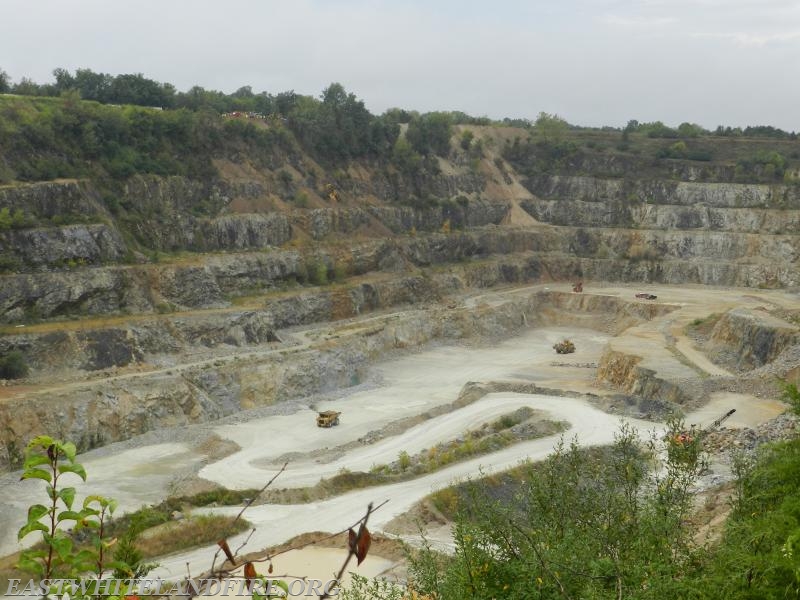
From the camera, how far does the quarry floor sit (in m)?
33.8

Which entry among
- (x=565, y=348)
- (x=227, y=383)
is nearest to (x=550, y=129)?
(x=565, y=348)

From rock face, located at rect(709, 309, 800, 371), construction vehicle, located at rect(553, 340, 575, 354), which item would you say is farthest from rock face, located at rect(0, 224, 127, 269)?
rock face, located at rect(709, 309, 800, 371)

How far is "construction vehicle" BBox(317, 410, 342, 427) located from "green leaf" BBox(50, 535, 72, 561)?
143 ft

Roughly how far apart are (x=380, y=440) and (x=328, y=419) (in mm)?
4794

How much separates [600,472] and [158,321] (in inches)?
1692

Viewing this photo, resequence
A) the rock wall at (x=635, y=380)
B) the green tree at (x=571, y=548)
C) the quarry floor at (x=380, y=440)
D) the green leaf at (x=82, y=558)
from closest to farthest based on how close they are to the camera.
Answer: the green leaf at (x=82, y=558) < the green tree at (x=571, y=548) < the quarry floor at (x=380, y=440) < the rock wall at (x=635, y=380)

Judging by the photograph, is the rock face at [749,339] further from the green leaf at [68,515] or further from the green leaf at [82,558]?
the green leaf at [68,515]

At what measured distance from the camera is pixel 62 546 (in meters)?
5.37

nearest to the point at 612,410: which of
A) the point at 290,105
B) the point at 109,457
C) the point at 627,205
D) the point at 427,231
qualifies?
the point at 109,457

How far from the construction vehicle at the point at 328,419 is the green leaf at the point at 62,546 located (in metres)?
43.5

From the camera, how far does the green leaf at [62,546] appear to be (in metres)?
5.35

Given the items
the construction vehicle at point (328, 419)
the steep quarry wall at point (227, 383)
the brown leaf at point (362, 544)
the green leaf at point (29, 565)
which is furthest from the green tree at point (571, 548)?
the steep quarry wall at point (227, 383)

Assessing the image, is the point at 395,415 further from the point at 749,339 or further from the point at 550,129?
the point at 550,129

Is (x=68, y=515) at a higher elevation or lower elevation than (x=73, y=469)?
lower
